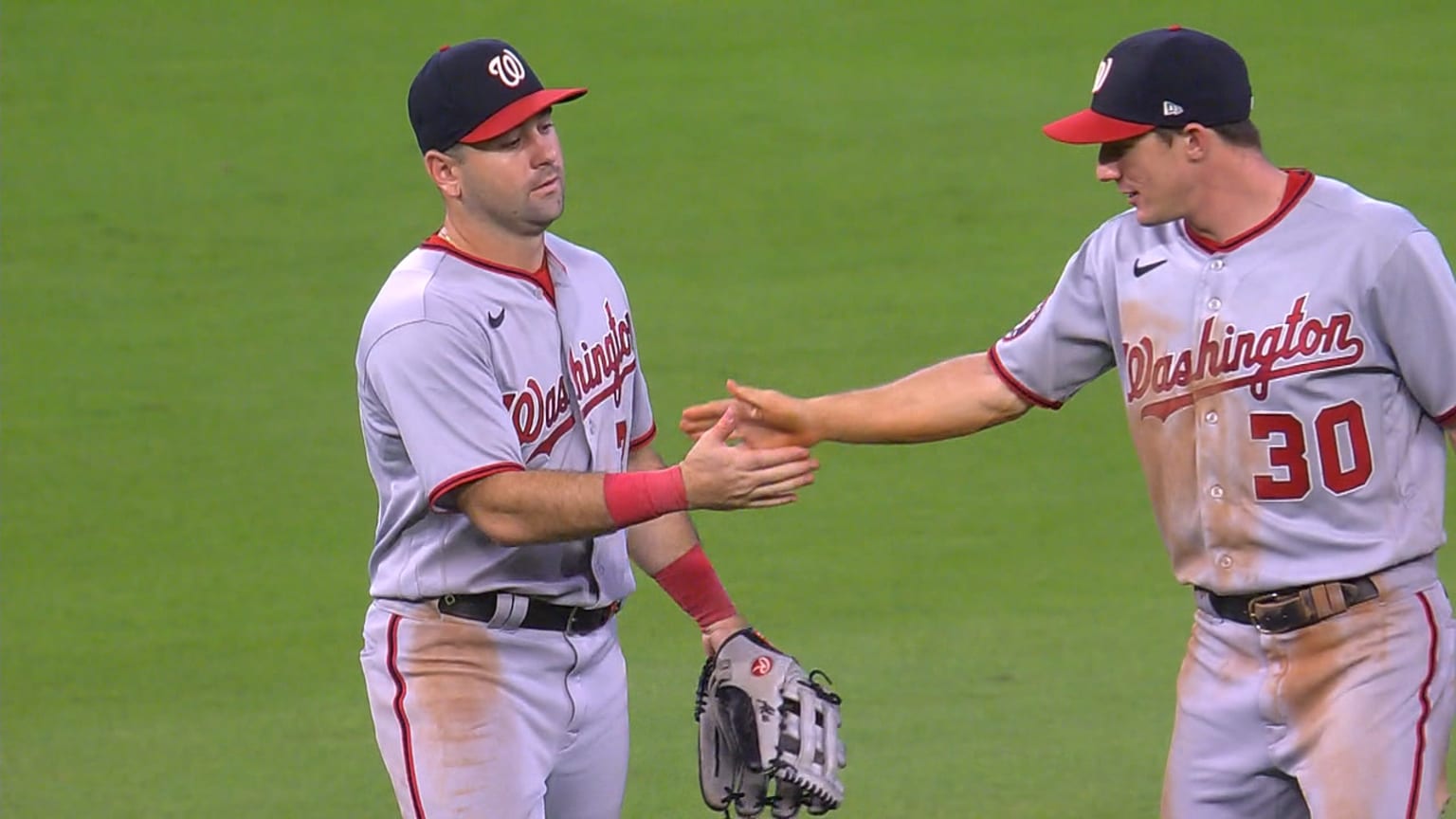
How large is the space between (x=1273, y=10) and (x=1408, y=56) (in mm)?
778

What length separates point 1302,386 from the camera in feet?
12.7

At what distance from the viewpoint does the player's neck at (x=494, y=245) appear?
409 cm

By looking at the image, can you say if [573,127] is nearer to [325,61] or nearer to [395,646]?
[325,61]

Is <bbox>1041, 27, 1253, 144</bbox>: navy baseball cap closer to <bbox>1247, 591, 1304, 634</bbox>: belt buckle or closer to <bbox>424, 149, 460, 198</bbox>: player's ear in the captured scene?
<bbox>1247, 591, 1304, 634</bbox>: belt buckle

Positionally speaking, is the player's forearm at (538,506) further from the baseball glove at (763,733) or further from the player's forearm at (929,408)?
the player's forearm at (929,408)

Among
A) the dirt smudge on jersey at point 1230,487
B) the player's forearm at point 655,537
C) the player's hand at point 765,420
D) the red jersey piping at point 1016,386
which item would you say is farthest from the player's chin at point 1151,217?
the player's forearm at point 655,537

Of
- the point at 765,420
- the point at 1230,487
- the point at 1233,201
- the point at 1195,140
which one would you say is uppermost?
the point at 1195,140

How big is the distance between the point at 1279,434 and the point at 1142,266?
1.39 feet

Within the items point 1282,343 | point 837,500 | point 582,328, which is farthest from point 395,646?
point 837,500

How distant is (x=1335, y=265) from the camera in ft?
12.7

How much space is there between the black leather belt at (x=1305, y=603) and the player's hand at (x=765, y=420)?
1.00 meters

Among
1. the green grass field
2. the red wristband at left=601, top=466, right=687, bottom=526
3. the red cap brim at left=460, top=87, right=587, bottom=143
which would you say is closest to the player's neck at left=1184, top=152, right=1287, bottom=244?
the green grass field

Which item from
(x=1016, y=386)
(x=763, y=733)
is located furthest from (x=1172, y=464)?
(x=763, y=733)

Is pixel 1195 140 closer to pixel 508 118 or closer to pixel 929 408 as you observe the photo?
pixel 929 408
